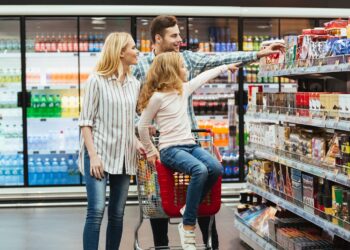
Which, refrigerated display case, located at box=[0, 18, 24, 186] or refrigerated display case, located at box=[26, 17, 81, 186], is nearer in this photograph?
refrigerated display case, located at box=[0, 18, 24, 186]

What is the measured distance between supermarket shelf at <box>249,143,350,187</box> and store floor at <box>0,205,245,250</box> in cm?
88

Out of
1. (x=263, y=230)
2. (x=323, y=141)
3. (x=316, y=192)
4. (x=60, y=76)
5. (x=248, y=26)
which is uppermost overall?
(x=248, y=26)

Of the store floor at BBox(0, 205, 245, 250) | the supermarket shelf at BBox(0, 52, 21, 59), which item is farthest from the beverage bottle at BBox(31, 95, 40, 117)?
the store floor at BBox(0, 205, 245, 250)

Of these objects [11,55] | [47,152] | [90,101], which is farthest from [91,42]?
[90,101]

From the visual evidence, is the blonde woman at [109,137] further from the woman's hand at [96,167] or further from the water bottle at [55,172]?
the water bottle at [55,172]

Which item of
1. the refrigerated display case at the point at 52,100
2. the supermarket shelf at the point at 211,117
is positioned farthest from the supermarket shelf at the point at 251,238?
the refrigerated display case at the point at 52,100

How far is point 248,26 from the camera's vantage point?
8977mm

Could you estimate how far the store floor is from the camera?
19.7 feet

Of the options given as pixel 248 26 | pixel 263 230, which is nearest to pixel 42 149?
pixel 248 26

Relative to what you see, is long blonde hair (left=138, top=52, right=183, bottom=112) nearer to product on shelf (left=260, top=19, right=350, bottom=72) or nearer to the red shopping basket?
the red shopping basket

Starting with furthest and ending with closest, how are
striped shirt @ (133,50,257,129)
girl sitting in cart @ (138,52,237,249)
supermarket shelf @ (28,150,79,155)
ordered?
1. supermarket shelf @ (28,150,79,155)
2. striped shirt @ (133,50,257,129)
3. girl sitting in cart @ (138,52,237,249)

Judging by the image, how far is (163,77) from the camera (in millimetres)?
4180

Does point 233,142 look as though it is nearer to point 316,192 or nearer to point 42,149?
point 42,149

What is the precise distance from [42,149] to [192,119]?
14.3 feet
